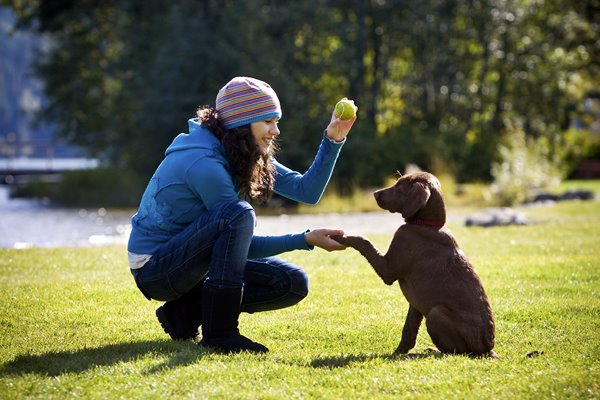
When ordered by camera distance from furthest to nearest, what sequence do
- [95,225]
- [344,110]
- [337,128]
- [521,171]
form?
[521,171]
[95,225]
[337,128]
[344,110]

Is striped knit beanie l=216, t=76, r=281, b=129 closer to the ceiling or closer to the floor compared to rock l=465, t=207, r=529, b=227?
closer to the ceiling

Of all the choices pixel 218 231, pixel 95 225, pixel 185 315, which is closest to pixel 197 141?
pixel 218 231

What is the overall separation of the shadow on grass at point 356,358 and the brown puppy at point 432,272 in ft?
0.44

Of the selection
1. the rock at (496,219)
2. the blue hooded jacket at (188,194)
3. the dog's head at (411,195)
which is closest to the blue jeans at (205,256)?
the blue hooded jacket at (188,194)

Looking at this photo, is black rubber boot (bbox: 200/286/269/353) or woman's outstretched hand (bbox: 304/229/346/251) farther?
woman's outstretched hand (bbox: 304/229/346/251)

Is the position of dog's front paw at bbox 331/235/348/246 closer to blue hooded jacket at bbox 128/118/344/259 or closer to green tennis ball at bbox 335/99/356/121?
blue hooded jacket at bbox 128/118/344/259

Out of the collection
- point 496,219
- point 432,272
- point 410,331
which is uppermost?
point 432,272

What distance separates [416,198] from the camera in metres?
5.06

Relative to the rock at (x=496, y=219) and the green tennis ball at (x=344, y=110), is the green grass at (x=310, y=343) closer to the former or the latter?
the green tennis ball at (x=344, y=110)

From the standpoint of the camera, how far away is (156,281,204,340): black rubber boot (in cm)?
559

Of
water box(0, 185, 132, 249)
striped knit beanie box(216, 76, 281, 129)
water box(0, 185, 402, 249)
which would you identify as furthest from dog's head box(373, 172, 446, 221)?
water box(0, 185, 132, 249)

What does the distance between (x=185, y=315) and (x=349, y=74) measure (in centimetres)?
2334

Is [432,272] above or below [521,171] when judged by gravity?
above

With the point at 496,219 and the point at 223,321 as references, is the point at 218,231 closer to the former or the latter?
the point at 223,321
